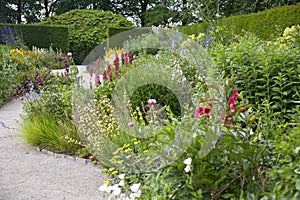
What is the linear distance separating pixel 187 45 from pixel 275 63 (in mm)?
2631

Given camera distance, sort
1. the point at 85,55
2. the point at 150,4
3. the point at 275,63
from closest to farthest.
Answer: the point at 275,63
the point at 85,55
the point at 150,4

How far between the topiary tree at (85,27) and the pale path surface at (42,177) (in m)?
13.8

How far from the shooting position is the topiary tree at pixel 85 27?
1736 centimetres

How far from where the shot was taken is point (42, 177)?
3.13 meters

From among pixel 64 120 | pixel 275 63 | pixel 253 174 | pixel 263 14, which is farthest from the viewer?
pixel 263 14

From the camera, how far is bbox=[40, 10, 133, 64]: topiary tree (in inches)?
683

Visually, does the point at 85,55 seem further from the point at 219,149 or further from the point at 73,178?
the point at 219,149

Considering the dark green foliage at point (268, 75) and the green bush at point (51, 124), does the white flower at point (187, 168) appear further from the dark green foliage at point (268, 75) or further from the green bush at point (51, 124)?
the green bush at point (51, 124)

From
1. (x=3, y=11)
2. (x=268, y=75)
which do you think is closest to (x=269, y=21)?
(x=268, y=75)

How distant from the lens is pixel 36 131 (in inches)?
155

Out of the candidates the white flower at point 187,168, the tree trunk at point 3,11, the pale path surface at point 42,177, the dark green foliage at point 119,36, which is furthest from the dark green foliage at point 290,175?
the tree trunk at point 3,11

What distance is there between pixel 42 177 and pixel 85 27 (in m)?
15.2

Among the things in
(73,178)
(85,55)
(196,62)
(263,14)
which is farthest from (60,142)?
(85,55)

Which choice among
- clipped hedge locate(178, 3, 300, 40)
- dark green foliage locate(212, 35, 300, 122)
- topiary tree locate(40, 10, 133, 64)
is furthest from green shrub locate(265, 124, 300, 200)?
topiary tree locate(40, 10, 133, 64)
